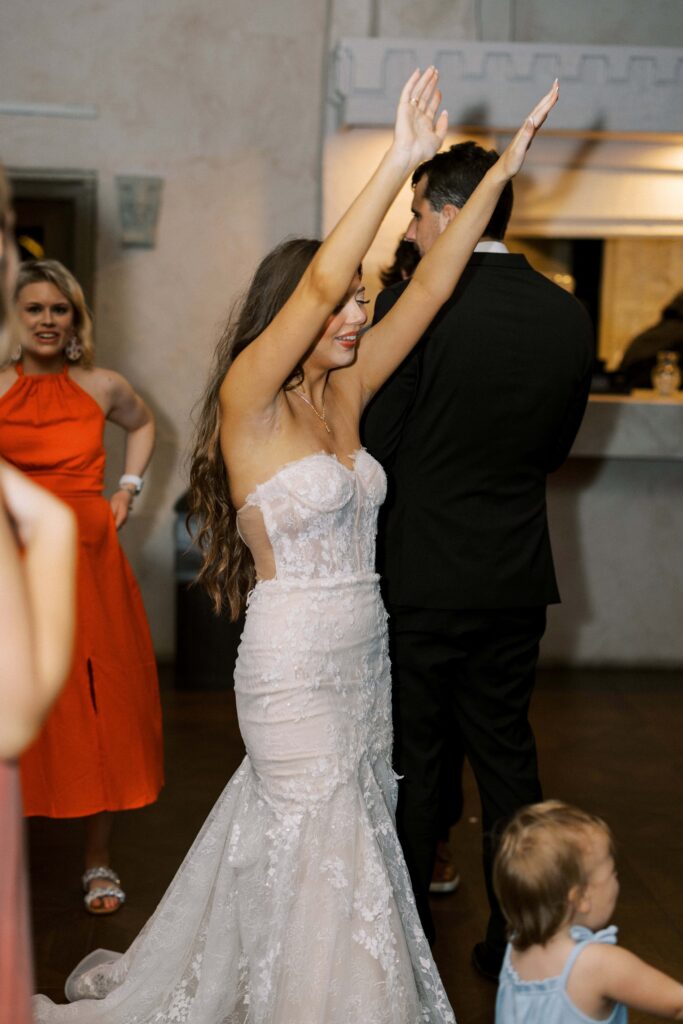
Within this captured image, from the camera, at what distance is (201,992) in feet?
8.66

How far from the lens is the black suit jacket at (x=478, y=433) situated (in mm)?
2852

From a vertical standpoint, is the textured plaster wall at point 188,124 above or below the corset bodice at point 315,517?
above

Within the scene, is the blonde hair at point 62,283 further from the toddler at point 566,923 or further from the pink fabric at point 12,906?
the pink fabric at point 12,906

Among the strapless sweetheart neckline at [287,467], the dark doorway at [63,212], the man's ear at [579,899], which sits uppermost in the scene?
the dark doorway at [63,212]

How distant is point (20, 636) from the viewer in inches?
52.1

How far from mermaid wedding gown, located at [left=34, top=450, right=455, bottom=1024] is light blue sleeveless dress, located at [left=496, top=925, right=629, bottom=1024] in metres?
0.50

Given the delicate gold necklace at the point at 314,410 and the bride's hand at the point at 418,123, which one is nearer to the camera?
the bride's hand at the point at 418,123

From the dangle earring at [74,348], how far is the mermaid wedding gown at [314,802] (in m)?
1.35

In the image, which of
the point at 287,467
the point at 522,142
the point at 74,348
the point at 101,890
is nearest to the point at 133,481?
the point at 74,348

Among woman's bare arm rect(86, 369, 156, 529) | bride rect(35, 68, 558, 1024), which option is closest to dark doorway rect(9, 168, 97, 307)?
woman's bare arm rect(86, 369, 156, 529)

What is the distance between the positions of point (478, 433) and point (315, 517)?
564 millimetres

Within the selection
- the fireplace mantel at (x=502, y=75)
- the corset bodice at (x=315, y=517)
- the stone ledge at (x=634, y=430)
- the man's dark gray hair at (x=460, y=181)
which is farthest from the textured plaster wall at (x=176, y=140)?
the corset bodice at (x=315, y=517)

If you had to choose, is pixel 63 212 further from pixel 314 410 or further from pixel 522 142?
pixel 522 142

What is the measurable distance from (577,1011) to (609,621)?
14.6 feet
